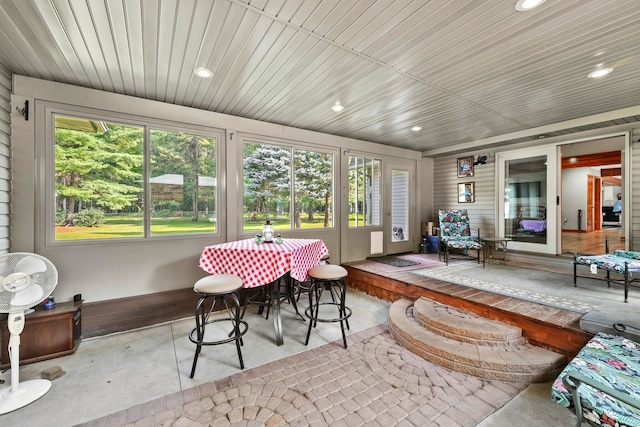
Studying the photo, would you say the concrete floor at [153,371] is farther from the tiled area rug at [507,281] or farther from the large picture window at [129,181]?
the large picture window at [129,181]

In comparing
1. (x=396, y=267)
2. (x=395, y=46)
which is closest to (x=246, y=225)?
(x=396, y=267)

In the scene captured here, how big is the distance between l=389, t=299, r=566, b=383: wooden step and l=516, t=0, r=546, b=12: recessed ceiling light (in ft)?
8.57

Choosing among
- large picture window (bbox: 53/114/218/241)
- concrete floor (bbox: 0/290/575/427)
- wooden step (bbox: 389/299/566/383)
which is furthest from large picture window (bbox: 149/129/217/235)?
wooden step (bbox: 389/299/566/383)

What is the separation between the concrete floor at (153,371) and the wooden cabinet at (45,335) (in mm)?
87

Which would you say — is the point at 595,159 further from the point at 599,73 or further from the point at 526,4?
the point at 526,4

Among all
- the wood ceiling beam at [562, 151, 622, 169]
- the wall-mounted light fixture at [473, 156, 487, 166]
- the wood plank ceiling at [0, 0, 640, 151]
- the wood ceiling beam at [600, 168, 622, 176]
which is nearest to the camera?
the wood plank ceiling at [0, 0, 640, 151]

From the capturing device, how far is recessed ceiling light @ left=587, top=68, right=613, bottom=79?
2638 millimetres

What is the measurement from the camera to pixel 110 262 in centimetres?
320

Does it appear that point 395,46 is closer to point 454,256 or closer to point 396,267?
point 396,267

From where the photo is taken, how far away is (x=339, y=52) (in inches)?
93.6

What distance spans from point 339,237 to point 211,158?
264 centimetres

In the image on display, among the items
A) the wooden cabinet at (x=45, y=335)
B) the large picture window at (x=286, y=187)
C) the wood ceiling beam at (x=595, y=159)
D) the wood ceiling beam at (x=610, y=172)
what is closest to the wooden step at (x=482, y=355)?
the large picture window at (x=286, y=187)

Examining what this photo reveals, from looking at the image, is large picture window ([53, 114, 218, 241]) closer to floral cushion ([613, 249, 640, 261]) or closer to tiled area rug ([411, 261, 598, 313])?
tiled area rug ([411, 261, 598, 313])

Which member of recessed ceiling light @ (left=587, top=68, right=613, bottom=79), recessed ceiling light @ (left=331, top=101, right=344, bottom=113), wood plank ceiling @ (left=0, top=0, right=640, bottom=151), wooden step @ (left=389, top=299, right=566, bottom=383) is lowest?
wooden step @ (left=389, top=299, right=566, bottom=383)
